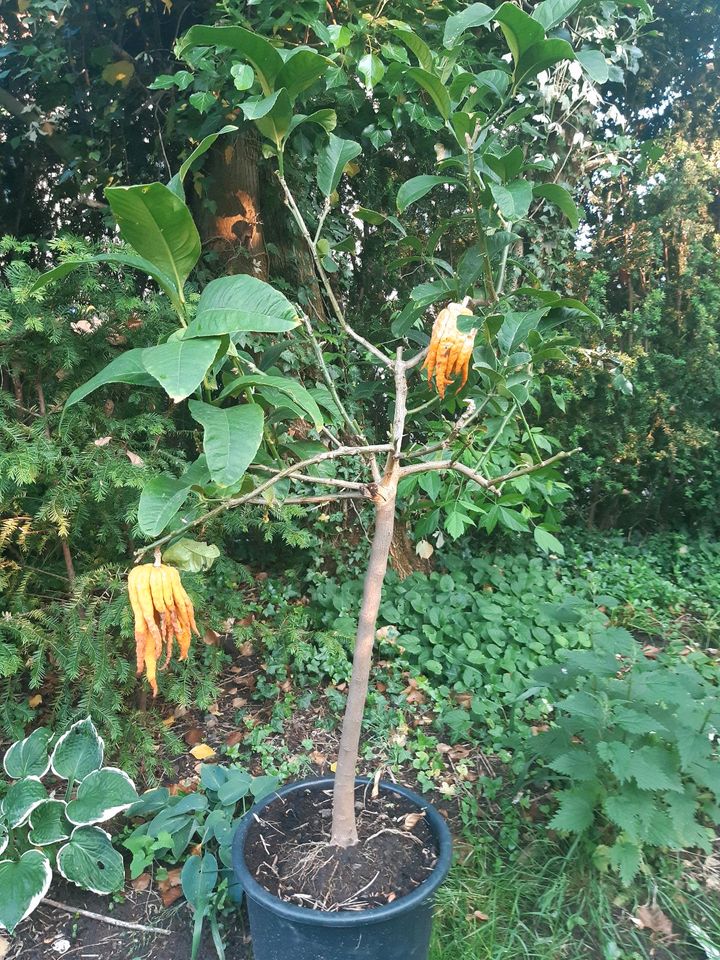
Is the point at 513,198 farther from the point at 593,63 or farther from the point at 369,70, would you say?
the point at 369,70

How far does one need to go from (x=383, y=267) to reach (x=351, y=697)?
2623 millimetres

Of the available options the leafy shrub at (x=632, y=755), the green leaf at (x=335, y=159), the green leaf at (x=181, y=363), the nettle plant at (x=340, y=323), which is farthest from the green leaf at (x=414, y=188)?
the leafy shrub at (x=632, y=755)

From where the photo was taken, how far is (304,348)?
116 inches

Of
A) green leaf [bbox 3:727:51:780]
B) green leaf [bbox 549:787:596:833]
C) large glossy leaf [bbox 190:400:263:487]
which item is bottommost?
green leaf [bbox 3:727:51:780]

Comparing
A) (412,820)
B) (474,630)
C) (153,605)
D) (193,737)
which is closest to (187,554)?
(153,605)

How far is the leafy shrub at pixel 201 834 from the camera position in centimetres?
182

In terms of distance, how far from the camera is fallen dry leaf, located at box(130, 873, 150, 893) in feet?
6.71

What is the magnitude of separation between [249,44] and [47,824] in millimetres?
1975

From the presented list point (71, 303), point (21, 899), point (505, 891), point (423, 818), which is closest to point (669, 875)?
point (505, 891)

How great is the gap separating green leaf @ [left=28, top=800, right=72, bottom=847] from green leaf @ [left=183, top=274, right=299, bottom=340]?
151 centimetres

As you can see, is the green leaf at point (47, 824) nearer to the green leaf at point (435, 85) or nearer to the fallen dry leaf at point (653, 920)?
the fallen dry leaf at point (653, 920)

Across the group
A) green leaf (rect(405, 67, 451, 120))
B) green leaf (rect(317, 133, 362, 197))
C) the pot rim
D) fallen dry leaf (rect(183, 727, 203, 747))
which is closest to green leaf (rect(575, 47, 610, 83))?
green leaf (rect(405, 67, 451, 120))

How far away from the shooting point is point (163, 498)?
1.15 m

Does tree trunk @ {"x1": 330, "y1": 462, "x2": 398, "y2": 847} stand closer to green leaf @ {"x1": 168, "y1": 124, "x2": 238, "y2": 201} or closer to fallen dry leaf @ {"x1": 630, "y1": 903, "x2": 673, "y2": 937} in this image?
green leaf @ {"x1": 168, "y1": 124, "x2": 238, "y2": 201}
